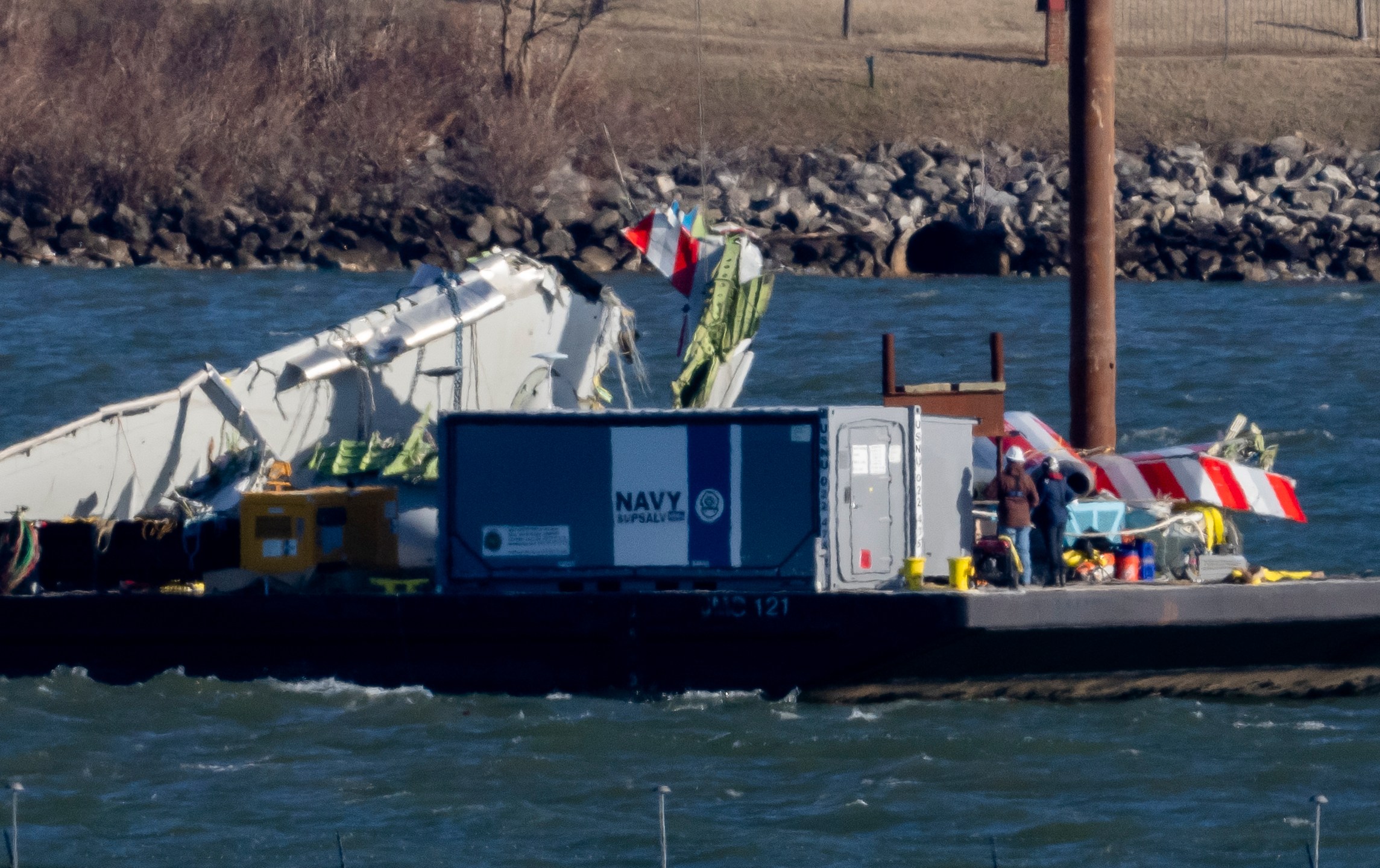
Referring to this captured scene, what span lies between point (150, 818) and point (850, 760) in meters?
5.02

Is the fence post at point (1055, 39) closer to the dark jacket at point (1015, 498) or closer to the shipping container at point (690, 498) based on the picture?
the dark jacket at point (1015, 498)

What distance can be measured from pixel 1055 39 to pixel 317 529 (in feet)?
180

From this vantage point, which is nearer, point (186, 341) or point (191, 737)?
point (191, 737)

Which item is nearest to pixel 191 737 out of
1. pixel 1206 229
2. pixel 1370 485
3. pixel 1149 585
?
pixel 1149 585

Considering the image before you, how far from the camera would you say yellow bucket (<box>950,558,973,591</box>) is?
1608 centimetres

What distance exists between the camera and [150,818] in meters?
13.5

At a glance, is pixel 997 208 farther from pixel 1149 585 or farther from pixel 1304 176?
pixel 1149 585

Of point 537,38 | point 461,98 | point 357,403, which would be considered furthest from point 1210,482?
point 537,38

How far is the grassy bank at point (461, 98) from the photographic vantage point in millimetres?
55875

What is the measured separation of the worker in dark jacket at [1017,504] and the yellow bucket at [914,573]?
753 millimetres

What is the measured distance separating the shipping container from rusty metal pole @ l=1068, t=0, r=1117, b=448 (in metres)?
4.14

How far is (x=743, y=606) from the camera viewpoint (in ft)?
→ 53.2

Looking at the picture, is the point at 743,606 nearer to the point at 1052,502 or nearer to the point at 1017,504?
the point at 1017,504

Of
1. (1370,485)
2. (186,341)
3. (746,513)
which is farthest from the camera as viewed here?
(186,341)
